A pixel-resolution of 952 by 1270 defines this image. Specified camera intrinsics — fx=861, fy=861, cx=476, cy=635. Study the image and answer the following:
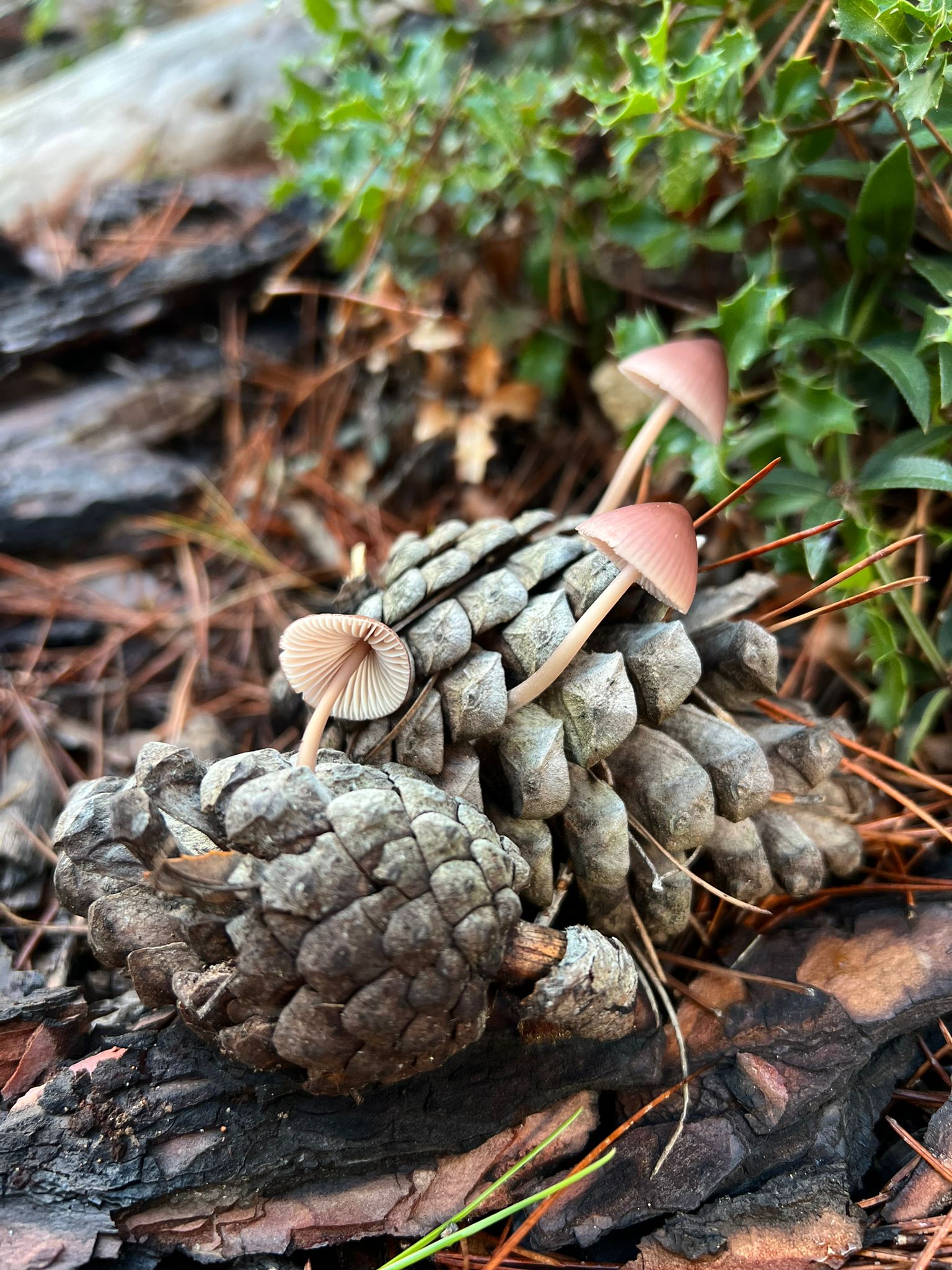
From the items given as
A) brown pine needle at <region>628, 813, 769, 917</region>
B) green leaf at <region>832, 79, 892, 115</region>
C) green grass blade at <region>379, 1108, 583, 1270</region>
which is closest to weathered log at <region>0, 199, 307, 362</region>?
green leaf at <region>832, 79, 892, 115</region>

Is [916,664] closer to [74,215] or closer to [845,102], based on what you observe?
[845,102]

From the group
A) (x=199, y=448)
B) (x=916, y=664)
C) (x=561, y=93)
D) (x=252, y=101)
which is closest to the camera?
(x=916, y=664)

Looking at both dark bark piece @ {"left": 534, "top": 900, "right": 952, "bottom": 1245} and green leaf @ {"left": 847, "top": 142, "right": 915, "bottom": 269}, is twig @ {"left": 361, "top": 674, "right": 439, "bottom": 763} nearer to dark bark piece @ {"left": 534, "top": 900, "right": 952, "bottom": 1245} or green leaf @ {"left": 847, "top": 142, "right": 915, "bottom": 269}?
dark bark piece @ {"left": 534, "top": 900, "right": 952, "bottom": 1245}

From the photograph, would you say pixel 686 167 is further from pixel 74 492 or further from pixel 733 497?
pixel 74 492

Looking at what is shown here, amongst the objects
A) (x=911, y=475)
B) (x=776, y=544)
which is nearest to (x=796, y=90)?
(x=911, y=475)

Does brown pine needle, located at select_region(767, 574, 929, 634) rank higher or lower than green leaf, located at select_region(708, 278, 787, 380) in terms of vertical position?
lower

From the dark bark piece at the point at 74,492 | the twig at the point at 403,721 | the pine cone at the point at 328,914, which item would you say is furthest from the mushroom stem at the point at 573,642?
the dark bark piece at the point at 74,492

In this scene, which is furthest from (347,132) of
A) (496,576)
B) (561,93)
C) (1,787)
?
(1,787)
